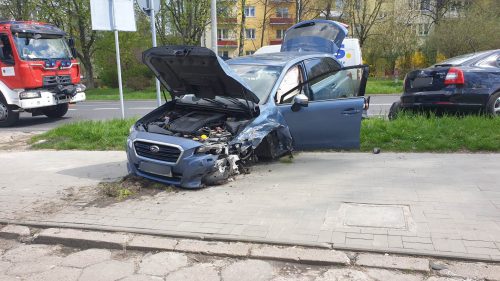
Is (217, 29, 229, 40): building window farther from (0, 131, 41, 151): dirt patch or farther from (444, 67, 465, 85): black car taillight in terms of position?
(444, 67, 465, 85): black car taillight

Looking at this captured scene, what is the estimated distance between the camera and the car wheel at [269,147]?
651 centimetres

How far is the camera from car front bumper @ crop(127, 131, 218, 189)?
5.47 metres

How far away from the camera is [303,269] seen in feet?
12.0

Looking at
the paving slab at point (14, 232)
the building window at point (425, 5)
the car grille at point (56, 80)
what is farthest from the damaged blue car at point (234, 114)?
the building window at point (425, 5)

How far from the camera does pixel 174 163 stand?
5559mm

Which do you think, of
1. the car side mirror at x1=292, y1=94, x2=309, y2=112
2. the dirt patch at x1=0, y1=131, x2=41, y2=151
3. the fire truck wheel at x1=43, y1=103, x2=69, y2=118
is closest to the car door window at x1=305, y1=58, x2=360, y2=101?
the car side mirror at x1=292, y1=94, x2=309, y2=112

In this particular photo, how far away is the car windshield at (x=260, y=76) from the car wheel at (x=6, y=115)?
9.34 metres

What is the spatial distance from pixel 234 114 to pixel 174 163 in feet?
4.04

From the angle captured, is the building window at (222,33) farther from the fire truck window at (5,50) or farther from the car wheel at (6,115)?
the car wheel at (6,115)

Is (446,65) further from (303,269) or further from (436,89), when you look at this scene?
(303,269)

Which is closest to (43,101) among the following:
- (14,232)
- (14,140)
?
(14,140)

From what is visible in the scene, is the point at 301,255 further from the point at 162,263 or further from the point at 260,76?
the point at 260,76

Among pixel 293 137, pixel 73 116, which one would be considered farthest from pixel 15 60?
pixel 293 137

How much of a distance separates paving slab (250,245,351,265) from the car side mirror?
2855mm
